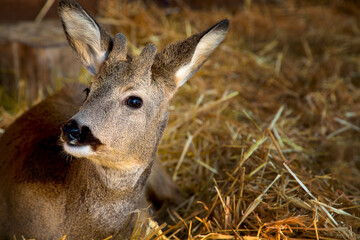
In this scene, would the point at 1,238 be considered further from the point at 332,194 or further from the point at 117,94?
the point at 332,194

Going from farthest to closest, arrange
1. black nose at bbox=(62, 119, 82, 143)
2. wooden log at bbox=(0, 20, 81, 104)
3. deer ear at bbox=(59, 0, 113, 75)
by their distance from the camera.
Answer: wooden log at bbox=(0, 20, 81, 104) → deer ear at bbox=(59, 0, 113, 75) → black nose at bbox=(62, 119, 82, 143)

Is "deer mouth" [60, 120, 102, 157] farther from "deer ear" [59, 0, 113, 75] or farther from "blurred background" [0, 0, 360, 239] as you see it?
"blurred background" [0, 0, 360, 239]

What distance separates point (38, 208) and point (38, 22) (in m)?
3.87

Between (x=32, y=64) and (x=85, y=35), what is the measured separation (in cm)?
259

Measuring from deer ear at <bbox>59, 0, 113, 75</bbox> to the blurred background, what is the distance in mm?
295

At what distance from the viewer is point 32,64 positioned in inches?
209

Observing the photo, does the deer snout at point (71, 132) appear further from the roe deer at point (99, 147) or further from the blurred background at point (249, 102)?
the blurred background at point (249, 102)

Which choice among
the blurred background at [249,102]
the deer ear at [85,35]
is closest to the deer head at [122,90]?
the deer ear at [85,35]

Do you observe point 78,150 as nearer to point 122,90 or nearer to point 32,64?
point 122,90

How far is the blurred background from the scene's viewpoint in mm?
3291

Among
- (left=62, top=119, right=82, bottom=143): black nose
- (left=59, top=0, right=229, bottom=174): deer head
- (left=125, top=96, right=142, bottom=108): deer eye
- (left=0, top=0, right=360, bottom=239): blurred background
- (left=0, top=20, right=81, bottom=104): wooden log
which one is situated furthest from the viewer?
(left=0, top=20, right=81, bottom=104): wooden log

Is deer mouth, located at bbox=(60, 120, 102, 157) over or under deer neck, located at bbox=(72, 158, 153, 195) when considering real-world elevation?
over

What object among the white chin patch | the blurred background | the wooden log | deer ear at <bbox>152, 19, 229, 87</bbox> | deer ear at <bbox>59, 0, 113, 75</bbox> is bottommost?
the blurred background

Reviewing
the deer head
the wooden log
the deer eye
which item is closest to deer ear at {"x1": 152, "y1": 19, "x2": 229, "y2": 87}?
the deer head
